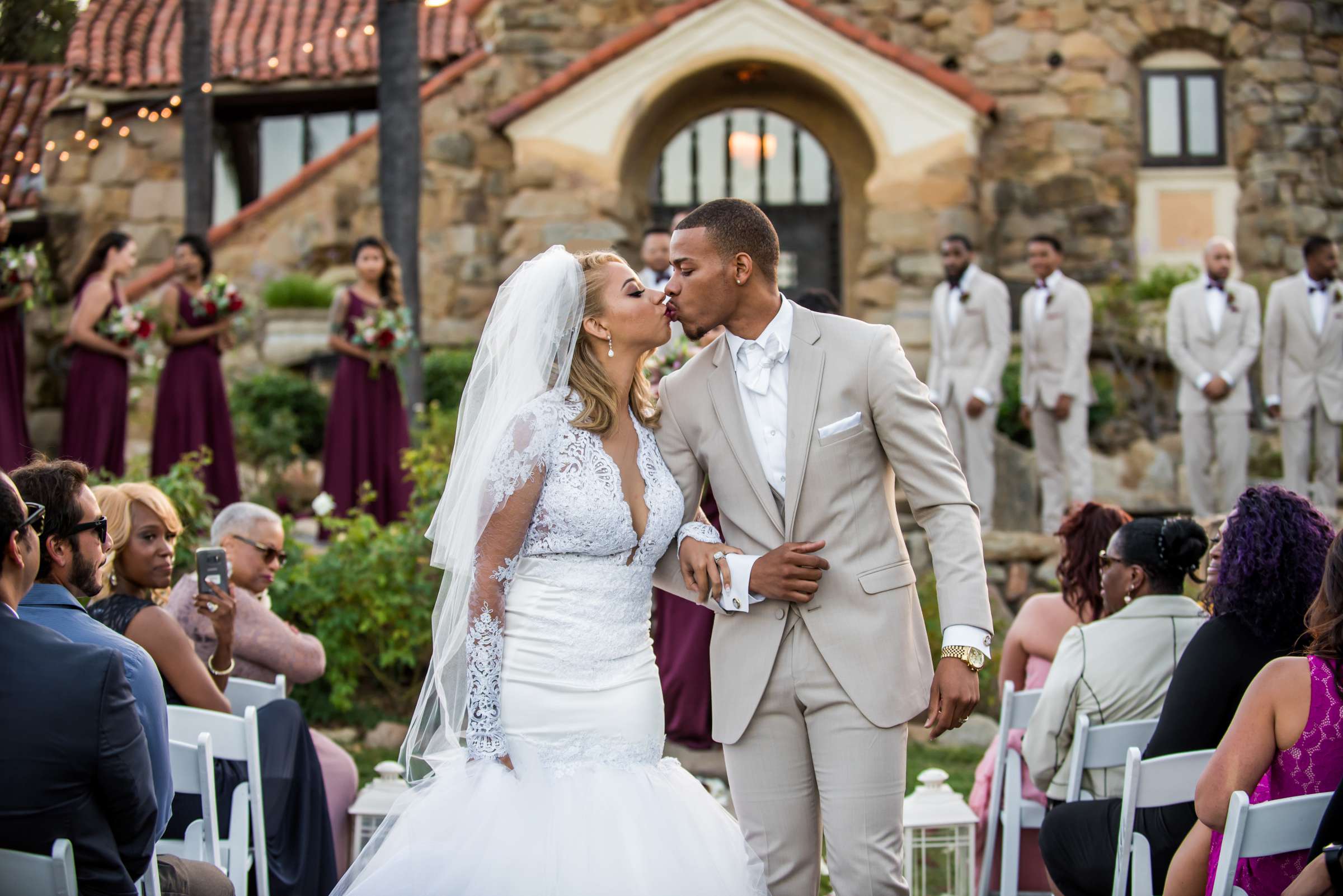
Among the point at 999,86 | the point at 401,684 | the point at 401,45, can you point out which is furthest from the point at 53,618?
the point at 999,86

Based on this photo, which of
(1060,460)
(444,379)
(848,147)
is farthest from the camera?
(848,147)

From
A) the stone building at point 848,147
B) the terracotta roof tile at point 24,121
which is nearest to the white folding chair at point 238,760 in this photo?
the stone building at point 848,147

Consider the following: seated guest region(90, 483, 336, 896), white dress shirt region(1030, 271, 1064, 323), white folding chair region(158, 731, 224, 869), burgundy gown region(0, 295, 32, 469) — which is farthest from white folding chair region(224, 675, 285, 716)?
white dress shirt region(1030, 271, 1064, 323)

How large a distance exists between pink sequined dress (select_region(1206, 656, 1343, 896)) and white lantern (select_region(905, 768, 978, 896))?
138 centimetres

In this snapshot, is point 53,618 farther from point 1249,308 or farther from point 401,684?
point 1249,308

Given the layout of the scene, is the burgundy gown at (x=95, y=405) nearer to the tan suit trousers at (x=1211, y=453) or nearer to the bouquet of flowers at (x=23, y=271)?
the bouquet of flowers at (x=23, y=271)

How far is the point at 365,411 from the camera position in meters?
9.80

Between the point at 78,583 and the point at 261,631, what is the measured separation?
1584mm

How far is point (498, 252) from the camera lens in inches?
535

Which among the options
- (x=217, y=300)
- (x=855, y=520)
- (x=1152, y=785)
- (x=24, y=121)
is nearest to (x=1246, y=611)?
(x=1152, y=785)

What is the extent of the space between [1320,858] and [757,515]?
1.45m

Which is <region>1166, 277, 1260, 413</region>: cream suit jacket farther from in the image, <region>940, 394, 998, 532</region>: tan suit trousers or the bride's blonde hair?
the bride's blonde hair

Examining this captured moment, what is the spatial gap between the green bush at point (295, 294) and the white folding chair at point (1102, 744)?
408 inches

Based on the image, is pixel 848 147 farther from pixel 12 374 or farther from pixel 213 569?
pixel 213 569
